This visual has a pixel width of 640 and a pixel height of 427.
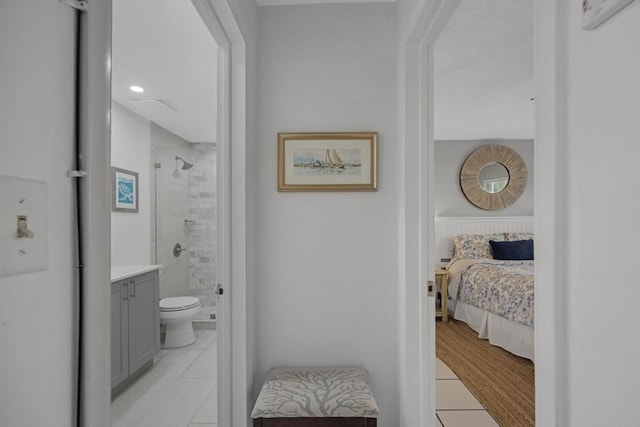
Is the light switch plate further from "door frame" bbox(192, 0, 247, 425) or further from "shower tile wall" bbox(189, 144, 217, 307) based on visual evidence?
"shower tile wall" bbox(189, 144, 217, 307)

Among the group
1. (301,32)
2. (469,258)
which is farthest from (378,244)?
(469,258)

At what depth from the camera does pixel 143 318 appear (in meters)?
2.69

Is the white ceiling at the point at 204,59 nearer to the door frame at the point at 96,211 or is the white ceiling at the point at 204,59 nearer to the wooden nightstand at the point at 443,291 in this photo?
the door frame at the point at 96,211

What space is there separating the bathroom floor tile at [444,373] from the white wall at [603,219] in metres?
2.78

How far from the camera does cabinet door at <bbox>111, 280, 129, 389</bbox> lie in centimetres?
233

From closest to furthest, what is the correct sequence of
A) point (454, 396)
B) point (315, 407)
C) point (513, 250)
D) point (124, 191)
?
point (315, 407) < point (124, 191) < point (454, 396) < point (513, 250)

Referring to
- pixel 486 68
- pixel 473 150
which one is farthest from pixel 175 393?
pixel 473 150

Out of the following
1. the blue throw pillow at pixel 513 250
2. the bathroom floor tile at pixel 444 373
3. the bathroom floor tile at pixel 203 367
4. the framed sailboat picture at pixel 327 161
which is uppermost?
the framed sailboat picture at pixel 327 161

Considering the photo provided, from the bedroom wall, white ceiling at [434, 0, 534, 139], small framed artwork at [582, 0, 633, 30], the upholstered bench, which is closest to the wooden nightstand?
the bedroom wall

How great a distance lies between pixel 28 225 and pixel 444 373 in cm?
349

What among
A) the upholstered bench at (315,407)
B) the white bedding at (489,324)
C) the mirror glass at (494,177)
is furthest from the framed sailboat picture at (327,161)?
the mirror glass at (494,177)

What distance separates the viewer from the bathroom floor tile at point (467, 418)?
8.22 feet

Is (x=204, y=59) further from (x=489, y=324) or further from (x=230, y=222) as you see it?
(x=489, y=324)

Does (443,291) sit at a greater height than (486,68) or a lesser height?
lesser
